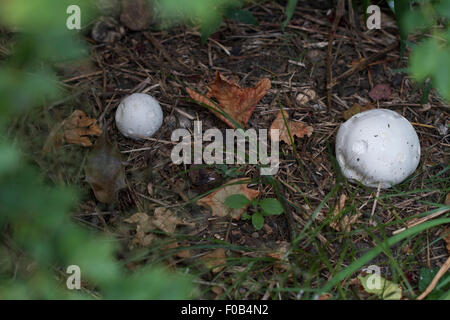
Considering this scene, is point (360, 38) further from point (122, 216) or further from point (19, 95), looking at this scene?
point (19, 95)

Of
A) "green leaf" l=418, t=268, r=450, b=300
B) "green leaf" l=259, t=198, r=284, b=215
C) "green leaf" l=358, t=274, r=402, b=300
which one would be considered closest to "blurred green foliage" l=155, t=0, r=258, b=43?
"green leaf" l=259, t=198, r=284, b=215

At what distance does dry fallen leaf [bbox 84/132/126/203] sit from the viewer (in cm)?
199

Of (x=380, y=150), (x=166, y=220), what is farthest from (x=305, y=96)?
(x=166, y=220)

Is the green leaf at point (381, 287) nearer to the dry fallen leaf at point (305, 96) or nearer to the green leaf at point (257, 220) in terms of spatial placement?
the green leaf at point (257, 220)

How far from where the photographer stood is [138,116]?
214 centimetres

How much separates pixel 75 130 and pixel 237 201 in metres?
0.90

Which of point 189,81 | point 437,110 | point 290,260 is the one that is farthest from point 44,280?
point 437,110

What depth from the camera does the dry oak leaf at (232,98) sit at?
2.32 m

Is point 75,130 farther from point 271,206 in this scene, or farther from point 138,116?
point 271,206

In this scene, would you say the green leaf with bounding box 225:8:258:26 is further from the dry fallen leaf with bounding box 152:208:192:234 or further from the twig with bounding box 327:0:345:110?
the dry fallen leaf with bounding box 152:208:192:234

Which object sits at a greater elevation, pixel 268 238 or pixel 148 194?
pixel 148 194

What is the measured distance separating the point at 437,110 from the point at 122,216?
1.79 metres

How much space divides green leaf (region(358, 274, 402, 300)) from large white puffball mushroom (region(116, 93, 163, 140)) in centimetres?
122
